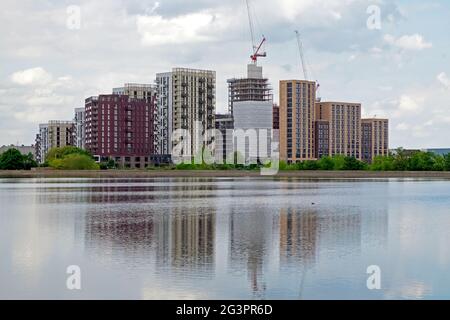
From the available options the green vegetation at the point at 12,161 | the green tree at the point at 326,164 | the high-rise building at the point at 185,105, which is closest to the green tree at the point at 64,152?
the green vegetation at the point at 12,161

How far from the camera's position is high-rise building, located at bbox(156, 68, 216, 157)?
192m

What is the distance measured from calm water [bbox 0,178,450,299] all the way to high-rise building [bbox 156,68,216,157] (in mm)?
146106

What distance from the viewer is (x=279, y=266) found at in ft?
77.5

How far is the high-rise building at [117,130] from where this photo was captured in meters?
177

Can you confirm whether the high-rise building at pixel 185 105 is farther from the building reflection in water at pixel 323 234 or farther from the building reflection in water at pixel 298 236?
the building reflection in water at pixel 298 236

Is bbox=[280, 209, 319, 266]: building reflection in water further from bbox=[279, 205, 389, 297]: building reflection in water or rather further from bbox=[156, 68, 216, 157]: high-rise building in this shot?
bbox=[156, 68, 216, 157]: high-rise building

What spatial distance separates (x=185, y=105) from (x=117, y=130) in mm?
22557

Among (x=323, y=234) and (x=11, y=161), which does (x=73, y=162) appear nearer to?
(x=11, y=161)

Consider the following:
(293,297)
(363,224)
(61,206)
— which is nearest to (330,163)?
(61,206)

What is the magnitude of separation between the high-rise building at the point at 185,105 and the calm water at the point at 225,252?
14611cm

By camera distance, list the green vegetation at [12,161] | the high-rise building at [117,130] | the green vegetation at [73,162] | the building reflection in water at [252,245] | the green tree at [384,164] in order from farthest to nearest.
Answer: the high-rise building at [117,130]
the green vegetation at [12,161]
the green vegetation at [73,162]
the green tree at [384,164]
the building reflection in water at [252,245]

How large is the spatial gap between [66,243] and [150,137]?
155 metres
